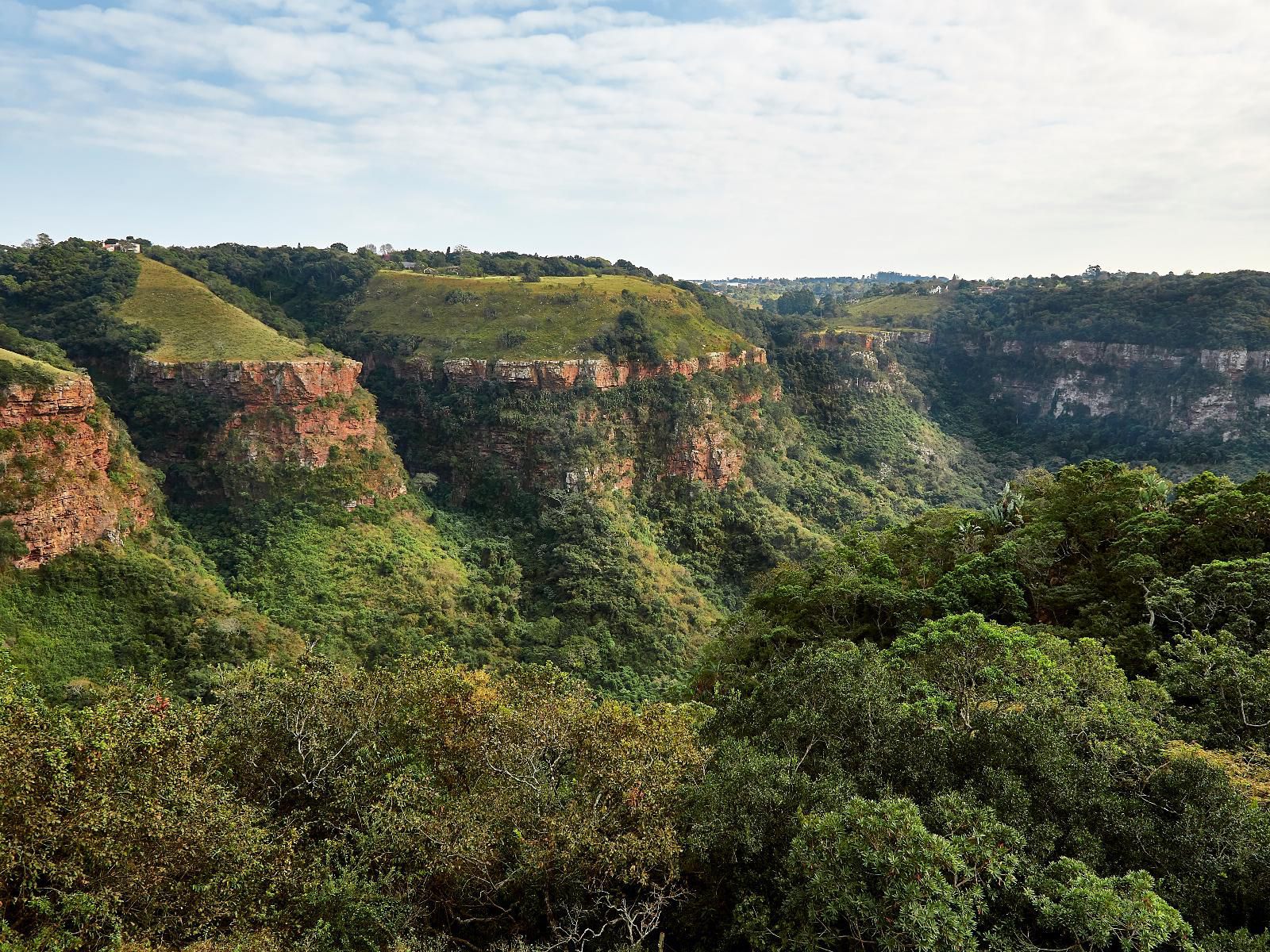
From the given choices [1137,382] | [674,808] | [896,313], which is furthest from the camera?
Answer: [896,313]

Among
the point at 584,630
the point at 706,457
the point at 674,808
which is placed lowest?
the point at 584,630

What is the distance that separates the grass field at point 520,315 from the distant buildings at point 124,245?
67.2 feet

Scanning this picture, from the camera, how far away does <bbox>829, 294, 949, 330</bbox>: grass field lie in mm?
113500

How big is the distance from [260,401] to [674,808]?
145 feet

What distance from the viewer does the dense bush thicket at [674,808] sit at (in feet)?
32.3

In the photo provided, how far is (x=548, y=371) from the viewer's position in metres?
58.2

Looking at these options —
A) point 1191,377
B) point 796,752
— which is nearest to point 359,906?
point 796,752

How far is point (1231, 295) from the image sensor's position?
264ft

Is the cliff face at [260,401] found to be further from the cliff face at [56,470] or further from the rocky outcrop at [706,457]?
the rocky outcrop at [706,457]

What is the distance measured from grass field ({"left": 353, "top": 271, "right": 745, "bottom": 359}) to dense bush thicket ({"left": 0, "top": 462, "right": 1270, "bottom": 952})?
48301 millimetres

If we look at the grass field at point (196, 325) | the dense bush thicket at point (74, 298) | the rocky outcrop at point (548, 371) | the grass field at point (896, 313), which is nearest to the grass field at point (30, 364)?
the grass field at point (196, 325)

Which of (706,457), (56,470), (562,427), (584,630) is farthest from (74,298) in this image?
(706,457)

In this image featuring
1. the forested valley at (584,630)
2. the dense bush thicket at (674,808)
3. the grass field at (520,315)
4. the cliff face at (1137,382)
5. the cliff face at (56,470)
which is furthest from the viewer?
the cliff face at (1137,382)

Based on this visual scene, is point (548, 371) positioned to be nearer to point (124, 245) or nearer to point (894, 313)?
point (124, 245)
